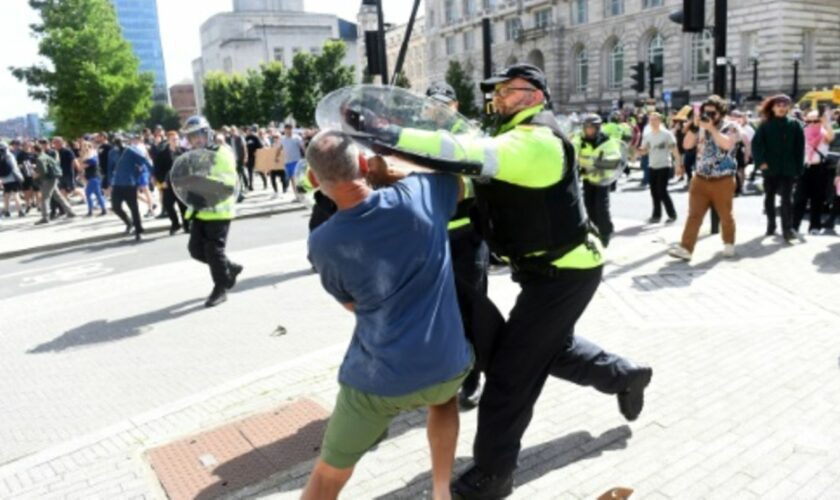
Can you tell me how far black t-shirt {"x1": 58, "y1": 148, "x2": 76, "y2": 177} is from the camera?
17734 mm

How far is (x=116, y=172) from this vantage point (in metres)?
11.9

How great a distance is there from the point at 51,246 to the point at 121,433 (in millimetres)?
9705

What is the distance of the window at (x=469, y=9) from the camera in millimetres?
71375

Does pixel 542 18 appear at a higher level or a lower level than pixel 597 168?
higher

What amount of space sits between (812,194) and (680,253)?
2.95 metres

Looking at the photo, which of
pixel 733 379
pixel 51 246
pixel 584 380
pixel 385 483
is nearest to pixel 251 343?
pixel 385 483

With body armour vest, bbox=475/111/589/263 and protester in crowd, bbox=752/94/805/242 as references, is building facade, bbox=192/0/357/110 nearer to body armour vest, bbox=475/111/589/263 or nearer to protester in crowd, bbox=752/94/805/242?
protester in crowd, bbox=752/94/805/242

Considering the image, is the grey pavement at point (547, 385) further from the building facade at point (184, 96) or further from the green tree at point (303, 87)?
the building facade at point (184, 96)

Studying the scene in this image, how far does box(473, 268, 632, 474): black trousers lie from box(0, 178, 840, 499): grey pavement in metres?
0.34

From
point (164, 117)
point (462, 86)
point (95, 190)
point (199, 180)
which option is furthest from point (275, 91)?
point (199, 180)

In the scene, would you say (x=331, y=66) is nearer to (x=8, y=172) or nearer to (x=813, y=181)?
(x=8, y=172)

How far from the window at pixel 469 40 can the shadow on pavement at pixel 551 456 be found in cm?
7211

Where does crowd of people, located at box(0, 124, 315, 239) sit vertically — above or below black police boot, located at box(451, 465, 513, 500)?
above

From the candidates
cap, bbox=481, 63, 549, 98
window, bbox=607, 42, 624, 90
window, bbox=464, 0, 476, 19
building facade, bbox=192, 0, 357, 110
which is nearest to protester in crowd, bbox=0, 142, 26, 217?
cap, bbox=481, 63, 549, 98
